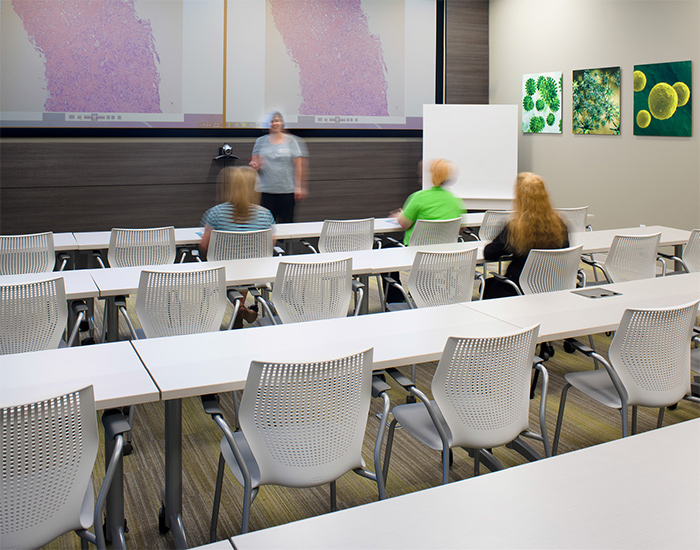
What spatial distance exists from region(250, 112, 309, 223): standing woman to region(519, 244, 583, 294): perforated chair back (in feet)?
12.0

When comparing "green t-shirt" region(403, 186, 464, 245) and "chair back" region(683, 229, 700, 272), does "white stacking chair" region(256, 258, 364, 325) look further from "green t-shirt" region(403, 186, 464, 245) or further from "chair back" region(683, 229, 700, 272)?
"chair back" region(683, 229, 700, 272)

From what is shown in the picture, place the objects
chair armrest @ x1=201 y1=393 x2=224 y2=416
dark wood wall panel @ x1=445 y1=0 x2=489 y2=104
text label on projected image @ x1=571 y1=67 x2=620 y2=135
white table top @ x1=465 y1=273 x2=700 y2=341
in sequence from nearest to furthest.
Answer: chair armrest @ x1=201 y1=393 x2=224 y2=416, white table top @ x1=465 y1=273 x2=700 y2=341, text label on projected image @ x1=571 y1=67 x2=620 y2=135, dark wood wall panel @ x1=445 y1=0 x2=489 y2=104

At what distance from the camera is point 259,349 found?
283 cm

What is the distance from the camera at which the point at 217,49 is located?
8.77 metres

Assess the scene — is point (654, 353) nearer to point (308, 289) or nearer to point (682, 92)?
point (308, 289)

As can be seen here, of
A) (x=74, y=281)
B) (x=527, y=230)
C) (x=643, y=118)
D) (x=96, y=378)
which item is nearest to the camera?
(x=96, y=378)

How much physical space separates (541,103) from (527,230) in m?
5.72

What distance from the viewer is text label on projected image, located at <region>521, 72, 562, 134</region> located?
9.38m

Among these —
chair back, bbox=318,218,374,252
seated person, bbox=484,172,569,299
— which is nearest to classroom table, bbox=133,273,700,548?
seated person, bbox=484,172,569,299

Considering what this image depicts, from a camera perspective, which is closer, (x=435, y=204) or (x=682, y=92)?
(x=435, y=204)

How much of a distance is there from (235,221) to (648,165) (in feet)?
17.1

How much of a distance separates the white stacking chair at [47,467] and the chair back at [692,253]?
4.59 meters

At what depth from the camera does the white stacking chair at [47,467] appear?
1933mm

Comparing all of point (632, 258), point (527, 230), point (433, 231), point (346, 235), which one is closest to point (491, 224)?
point (433, 231)
